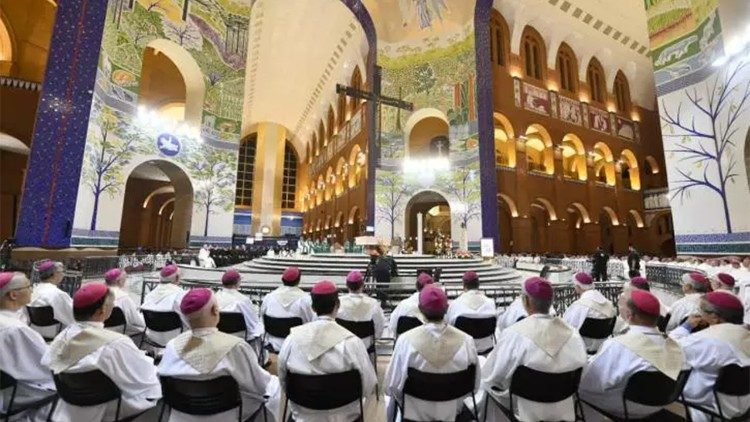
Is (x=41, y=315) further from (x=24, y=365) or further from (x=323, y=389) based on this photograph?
(x=323, y=389)

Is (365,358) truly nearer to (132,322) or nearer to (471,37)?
(132,322)

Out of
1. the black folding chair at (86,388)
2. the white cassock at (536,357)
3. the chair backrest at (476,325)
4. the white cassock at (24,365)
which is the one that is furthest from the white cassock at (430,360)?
the white cassock at (24,365)

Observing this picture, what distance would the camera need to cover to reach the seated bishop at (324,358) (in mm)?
2010

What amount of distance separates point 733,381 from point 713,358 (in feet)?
0.48

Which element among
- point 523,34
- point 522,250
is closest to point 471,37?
point 523,34

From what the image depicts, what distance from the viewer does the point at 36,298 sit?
3.40 m

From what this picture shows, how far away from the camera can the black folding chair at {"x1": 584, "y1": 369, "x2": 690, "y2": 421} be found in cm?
188

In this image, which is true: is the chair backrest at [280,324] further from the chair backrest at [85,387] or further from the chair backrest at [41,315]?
the chair backrest at [41,315]

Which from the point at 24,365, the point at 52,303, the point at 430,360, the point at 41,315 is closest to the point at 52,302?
the point at 52,303

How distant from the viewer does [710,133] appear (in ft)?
29.8

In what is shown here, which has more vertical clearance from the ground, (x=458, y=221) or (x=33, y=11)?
(x=33, y=11)

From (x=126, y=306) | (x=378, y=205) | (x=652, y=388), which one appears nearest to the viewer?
(x=652, y=388)

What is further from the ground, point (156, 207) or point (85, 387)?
point (156, 207)

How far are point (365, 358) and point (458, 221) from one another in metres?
16.0
